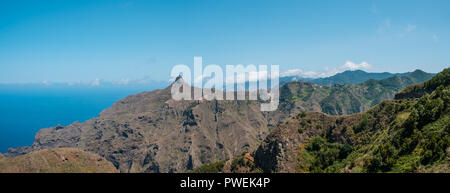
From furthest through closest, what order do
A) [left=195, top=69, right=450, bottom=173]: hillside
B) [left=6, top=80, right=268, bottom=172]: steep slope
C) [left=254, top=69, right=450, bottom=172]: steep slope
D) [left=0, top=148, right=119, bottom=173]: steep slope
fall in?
[left=6, top=80, right=268, bottom=172]: steep slope
[left=0, top=148, right=119, bottom=173]: steep slope
[left=195, top=69, right=450, bottom=173]: hillside
[left=254, top=69, right=450, bottom=172]: steep slope

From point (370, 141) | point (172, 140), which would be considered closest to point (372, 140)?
point (370, 141)

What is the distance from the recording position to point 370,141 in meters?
49.8

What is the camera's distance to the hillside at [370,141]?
30375 mm

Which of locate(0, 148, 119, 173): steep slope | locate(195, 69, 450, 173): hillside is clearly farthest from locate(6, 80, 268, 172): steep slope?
locate(195, 69, 450, 173): hillside

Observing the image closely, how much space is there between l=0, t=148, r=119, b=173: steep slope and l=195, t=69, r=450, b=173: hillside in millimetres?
41162

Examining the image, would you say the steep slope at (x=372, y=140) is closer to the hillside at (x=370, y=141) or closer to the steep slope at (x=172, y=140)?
the hillside at (x=370, y=141)

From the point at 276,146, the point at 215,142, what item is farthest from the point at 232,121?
the point at 276,146

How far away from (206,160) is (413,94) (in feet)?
406

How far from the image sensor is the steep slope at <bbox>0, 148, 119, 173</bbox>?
2421 inches

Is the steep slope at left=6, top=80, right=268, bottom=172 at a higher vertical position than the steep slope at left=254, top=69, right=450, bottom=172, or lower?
lower

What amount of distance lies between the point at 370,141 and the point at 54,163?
84402mm

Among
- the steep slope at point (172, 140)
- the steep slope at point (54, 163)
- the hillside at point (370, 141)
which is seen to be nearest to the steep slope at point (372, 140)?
the hillside at point (370, 141)

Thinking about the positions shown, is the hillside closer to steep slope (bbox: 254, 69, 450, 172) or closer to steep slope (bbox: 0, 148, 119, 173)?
steep slope (bbox: 254, 69, 450, 172)
